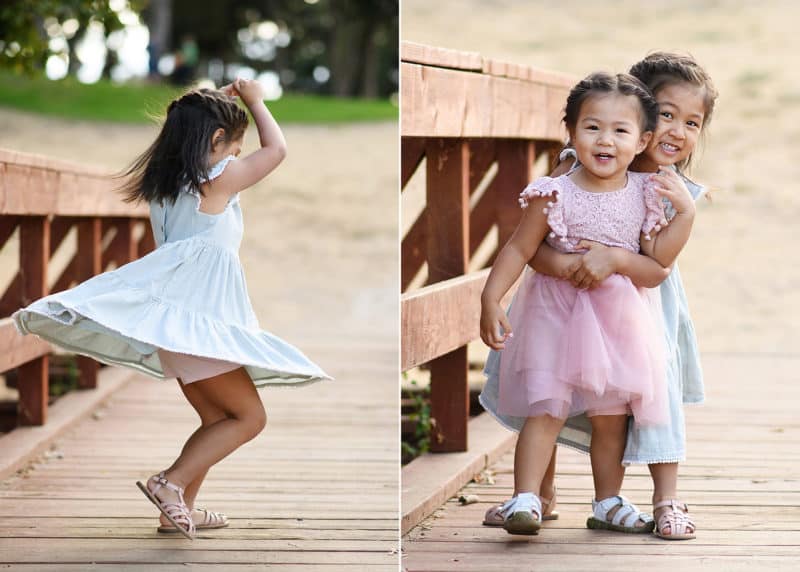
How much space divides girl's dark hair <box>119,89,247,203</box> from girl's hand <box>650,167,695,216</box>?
1126 mm

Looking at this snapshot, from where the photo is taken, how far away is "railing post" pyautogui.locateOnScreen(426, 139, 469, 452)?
4363mm

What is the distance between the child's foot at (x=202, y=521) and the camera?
3584 millimetres

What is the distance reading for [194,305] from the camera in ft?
11.1

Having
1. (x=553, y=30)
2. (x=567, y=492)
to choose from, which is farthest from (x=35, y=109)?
(x=567, y=492)

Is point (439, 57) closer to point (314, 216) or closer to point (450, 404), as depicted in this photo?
point (450, 404)

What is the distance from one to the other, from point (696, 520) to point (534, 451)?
2.02 ft

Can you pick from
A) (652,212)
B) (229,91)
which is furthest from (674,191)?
(229,91)

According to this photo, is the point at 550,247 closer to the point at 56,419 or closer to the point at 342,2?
the point at 56,419

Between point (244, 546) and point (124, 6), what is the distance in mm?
4795

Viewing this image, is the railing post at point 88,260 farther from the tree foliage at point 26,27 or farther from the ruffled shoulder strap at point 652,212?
the ruffled shoulder strap at point 652,212

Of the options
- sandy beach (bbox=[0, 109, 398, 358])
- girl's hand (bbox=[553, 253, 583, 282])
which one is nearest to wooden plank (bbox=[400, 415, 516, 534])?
girl's hand (bbox=[553, 253, 583, 282])

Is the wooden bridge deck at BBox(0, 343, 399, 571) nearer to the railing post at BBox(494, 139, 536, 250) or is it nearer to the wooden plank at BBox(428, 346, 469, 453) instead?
the wooden plank at BBox(428, 346, 469, 453)

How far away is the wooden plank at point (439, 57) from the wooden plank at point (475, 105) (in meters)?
0.02

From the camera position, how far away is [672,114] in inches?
138
